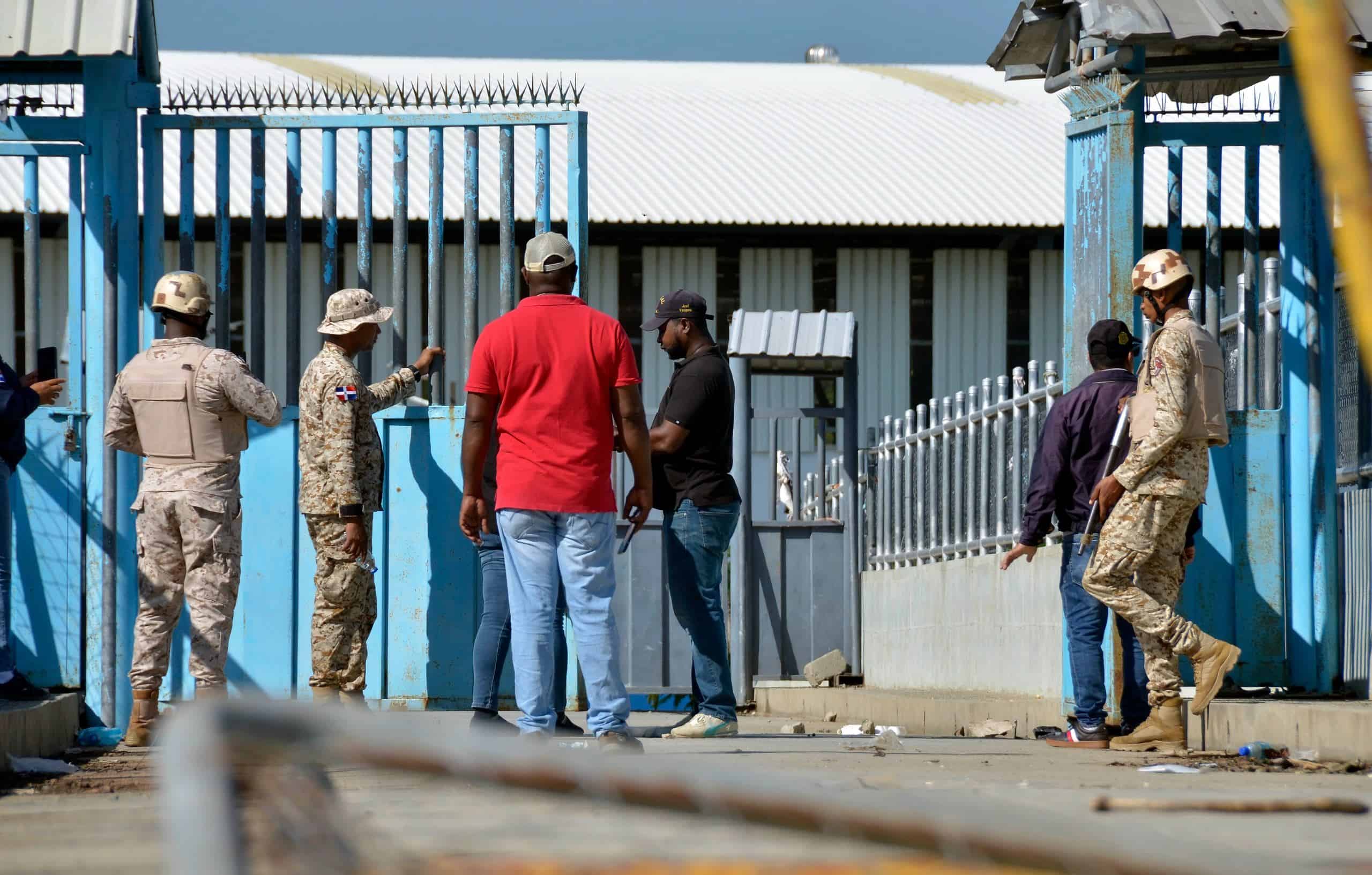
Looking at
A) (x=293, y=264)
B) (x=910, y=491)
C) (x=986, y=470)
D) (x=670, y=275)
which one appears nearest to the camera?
(x=293, y=264)

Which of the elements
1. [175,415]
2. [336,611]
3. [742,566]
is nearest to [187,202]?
[175,415]

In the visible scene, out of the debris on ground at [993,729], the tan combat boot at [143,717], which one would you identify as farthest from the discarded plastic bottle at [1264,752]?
the tan combat boot at [143,717]

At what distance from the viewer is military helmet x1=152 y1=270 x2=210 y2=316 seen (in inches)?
259

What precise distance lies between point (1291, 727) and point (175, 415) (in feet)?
13.9

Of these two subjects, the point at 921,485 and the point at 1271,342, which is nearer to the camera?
the point at 1271,342

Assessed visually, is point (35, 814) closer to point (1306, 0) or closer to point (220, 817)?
point (220, 817)

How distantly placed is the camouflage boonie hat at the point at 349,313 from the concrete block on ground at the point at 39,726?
69.8 inches

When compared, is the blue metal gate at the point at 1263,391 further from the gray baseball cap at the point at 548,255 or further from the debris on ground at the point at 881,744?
the gray baseball cap at the point at 548,255

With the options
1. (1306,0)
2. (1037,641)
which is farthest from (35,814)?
(1037,641)

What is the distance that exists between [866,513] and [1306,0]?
10.5 m

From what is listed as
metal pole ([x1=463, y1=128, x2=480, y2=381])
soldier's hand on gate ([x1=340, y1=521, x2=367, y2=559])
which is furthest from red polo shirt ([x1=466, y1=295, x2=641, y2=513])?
metal pole ([x1=463, y1=128, x2=480, y2=381])

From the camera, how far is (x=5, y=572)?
6.83m

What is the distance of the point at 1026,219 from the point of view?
21.6m

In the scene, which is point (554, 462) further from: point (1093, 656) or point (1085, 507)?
point (1093, 656)
